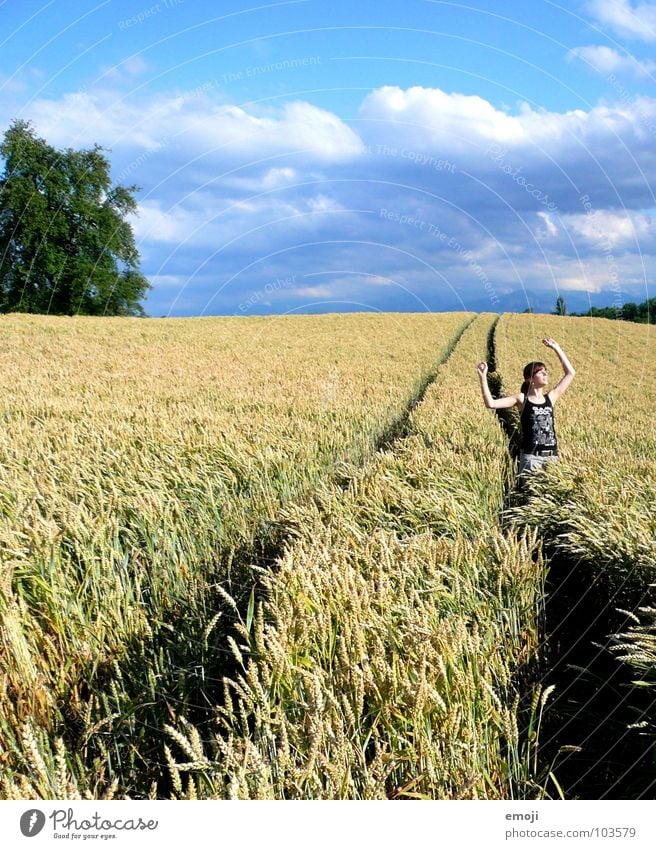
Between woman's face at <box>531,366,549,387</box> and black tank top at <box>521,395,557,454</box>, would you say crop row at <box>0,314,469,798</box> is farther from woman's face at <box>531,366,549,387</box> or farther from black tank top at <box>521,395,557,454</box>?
woman's face at <box>531,366,549,387</box>

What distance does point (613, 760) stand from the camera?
11.2 ft

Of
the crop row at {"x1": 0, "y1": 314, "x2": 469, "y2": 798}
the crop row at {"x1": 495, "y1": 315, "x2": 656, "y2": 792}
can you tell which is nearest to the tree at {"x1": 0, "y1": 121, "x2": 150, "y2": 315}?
the crop row at {"x1": 0, "y1": 314, "x2": 469, "y2": 798}

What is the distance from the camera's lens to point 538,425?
294 inches

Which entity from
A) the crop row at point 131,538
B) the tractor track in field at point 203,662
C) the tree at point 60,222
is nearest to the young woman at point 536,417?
the crop row at point 131,538

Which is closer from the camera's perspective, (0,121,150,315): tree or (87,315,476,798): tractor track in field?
(87,315,476,798): tractor track in field

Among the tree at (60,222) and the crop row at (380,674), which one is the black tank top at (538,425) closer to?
the crop row at (380,674)

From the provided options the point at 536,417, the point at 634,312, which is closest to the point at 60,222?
the point at 536,417

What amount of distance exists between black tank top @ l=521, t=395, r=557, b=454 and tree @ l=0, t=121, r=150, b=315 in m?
42.6

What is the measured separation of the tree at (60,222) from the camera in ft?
148

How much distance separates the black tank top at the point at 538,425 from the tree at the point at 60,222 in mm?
42559

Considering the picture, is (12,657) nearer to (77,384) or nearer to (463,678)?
(463,678)

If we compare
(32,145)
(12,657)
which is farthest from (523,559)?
(32,145)

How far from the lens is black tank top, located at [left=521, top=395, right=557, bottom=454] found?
747cm

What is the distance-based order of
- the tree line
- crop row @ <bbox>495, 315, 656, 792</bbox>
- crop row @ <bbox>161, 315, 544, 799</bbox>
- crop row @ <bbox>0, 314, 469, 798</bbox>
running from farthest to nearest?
the tree line → crop row @ <bbox>495, 315, 656, 792</bbox> → crop row @ <bbox>0, 314, 469, 798</bbox> → crop row @ <bbox>161, 315, 544, 799</bbox>
